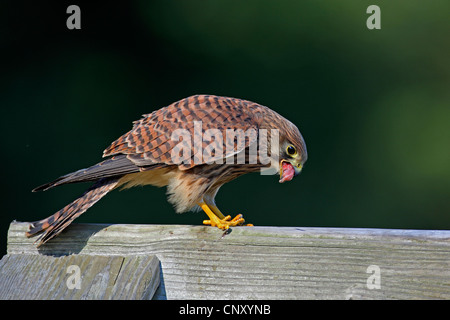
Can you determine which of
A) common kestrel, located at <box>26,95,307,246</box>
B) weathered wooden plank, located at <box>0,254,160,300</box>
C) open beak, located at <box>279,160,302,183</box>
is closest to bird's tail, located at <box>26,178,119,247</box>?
common kestrel, located at <box>26,95,307,246</box>

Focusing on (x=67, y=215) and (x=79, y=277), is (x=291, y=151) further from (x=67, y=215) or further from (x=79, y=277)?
(x=79, y=277)

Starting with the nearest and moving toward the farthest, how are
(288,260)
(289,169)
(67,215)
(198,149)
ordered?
(288,260) < (67,215) < (198,149) < (289,169)

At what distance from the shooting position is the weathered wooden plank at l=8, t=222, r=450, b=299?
61.9 inches

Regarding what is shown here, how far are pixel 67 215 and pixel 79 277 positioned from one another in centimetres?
50

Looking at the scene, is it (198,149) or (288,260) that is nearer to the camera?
(288,260)

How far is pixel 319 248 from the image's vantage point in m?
1.67

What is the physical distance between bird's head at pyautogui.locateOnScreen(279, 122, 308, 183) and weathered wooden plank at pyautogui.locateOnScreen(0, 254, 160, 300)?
1212 millimetres

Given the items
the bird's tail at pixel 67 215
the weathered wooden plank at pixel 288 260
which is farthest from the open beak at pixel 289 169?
the weathered wooden plank at pixel 288 260

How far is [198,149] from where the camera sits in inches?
104

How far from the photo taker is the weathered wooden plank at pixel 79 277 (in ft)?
5.34

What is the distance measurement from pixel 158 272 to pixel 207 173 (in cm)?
101

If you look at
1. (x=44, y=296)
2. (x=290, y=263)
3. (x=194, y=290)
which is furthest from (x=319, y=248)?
(x=44, y=296)

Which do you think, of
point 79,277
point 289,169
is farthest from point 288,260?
point 289,169

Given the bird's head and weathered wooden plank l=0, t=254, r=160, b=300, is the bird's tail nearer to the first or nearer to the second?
weathered wooden plank l=0, t=254, r=160, b=300
